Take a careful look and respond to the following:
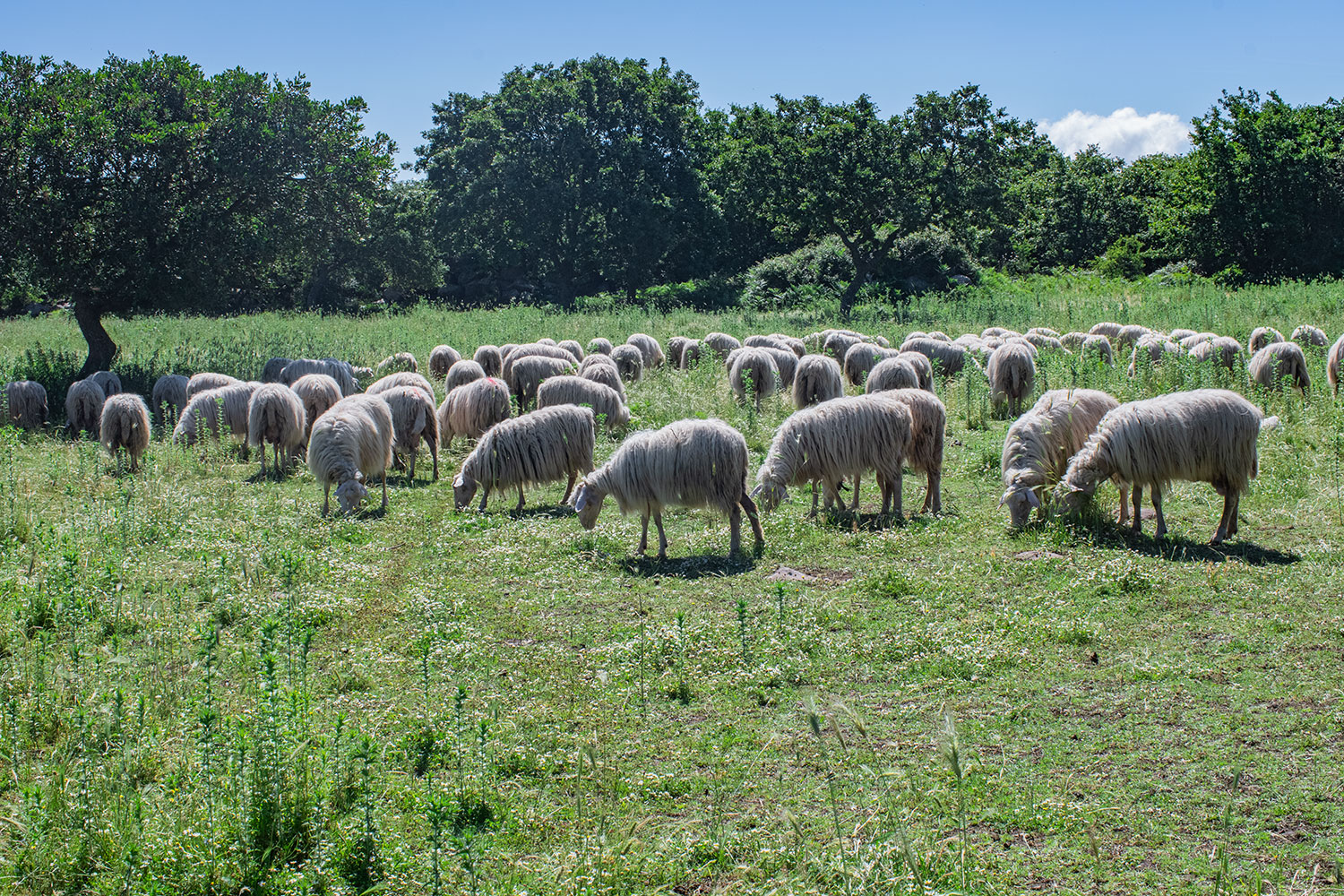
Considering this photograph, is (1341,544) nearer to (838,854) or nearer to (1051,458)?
(1051,458)

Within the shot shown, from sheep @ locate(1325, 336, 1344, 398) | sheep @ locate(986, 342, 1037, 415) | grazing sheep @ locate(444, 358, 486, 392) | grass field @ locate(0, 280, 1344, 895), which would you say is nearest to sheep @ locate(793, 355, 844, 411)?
sheep @ locate(986, 342, 1037, 415)

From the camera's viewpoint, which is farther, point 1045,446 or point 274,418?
point 274,418

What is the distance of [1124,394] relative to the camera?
47.1 ft

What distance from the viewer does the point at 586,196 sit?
41406 mm

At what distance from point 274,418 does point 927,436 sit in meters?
8.79

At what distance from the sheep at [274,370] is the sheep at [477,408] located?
5.55 meters

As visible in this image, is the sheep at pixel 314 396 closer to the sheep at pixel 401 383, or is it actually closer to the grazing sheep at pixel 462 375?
the sheep at pixel 401 383

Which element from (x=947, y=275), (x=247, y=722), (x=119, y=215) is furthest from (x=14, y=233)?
(x=947, y=275)

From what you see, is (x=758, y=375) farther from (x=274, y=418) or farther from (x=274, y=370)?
(x=274, y=370)

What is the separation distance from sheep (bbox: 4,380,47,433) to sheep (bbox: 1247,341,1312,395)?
20.6m

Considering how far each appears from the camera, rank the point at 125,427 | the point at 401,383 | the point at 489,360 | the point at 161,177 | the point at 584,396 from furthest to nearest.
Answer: the point at 161,177, the point at 489,360, the point at 401,383, the point at 584,396, the point at 125,427

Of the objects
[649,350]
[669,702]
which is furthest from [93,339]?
[669,702]

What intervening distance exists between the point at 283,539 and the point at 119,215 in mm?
14054

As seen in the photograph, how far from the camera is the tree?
1928cm
